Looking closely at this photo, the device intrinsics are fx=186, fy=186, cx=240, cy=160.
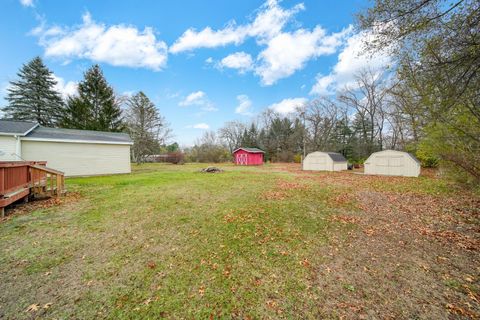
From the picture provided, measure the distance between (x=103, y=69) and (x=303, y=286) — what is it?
32.7m

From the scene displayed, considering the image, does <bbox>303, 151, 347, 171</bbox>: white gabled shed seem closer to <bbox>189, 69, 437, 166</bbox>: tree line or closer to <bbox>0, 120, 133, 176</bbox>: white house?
<bbox>189, 69, 437, 166</bbox>: tree line

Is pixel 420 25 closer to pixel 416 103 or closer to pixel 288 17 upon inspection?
pixel 416 103

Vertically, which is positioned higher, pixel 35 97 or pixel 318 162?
pixel 35 97

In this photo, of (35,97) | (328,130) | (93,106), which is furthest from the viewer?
(328,130)

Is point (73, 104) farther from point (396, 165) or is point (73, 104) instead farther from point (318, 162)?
point (396, 165)

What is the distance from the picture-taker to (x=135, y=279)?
2758 millimetres

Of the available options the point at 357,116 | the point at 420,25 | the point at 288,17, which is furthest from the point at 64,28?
the point at 357,116

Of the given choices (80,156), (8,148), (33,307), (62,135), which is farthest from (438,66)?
(8,148)

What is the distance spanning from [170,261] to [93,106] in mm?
28887

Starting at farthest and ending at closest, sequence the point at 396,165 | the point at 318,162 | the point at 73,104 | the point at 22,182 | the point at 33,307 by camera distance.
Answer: the point at 73,104 < the point at 318,162 < the point at 396,165 < the point at 22,182 < the point at 33,307

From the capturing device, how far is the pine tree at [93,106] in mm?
23406

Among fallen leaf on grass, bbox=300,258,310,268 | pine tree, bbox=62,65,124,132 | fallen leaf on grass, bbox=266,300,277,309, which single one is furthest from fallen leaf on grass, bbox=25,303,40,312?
pine tree, bbox=62,65,124,132

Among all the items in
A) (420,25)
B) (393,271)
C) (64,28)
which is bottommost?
(393,271)

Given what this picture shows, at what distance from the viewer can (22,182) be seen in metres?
6.25
